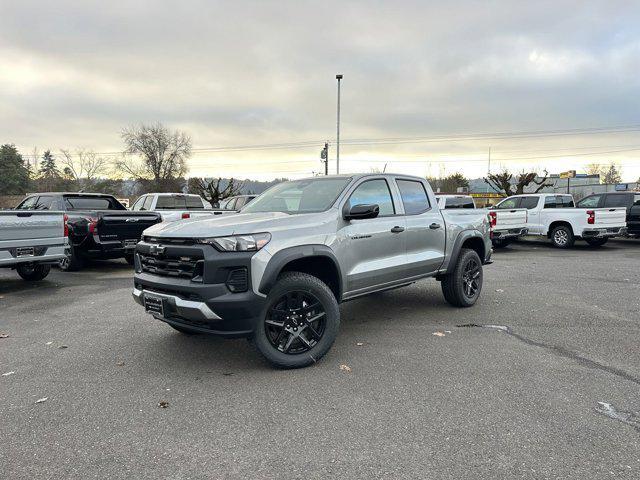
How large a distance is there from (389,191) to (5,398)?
4.32 m

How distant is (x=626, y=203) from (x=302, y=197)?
48.2 ft

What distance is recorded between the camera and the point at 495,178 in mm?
39531

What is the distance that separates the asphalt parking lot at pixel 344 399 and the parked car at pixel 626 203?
34.2 feet

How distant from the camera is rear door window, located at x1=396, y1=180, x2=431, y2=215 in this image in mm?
5699

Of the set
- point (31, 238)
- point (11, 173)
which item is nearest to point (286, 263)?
point (31, 238)

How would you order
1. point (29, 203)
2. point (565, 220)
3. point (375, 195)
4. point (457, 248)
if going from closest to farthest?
point (375, 195), point (457, 248), point (29, 203), point (565, 220)

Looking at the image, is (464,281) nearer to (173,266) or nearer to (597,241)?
(173,266)

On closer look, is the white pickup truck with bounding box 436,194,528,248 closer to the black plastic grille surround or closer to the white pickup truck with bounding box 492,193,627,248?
the white pickup truck with bounding box 492,193,627,248

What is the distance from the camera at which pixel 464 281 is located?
256 inches

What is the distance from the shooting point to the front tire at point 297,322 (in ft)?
13.2

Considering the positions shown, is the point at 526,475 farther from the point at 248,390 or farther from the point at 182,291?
the point at 182,291

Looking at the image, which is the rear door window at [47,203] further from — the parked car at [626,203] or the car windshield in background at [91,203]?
the parked car at [626,203]

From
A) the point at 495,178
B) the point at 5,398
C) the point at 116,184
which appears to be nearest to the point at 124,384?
the point at 5,398

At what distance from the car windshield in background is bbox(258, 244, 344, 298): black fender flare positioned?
27.5ft
